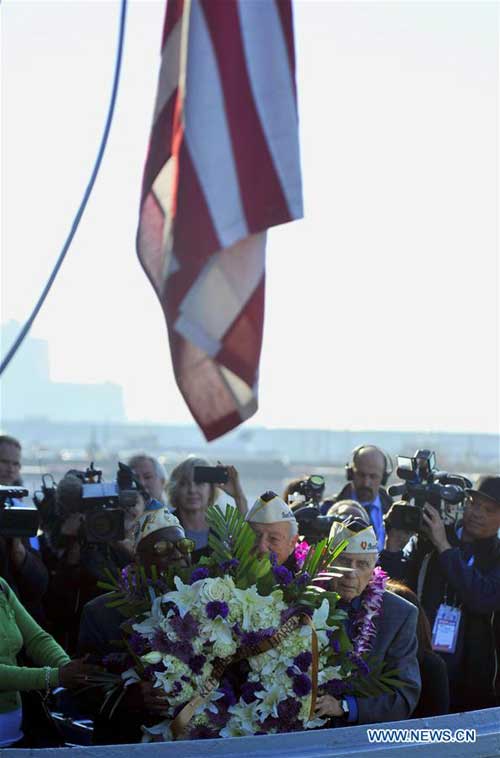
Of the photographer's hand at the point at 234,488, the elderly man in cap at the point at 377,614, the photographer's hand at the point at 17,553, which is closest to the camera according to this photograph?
the elderly man in cap at the point at 377,614

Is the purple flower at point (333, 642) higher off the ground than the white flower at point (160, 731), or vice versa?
the purple flower at point (333, 642)

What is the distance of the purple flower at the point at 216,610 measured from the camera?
3928 mm

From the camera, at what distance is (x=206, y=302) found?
4.52 m

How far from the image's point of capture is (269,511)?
4.73 meters

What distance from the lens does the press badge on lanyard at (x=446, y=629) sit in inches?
233

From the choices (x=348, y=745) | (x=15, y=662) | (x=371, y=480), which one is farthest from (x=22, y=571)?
(x=371, y=480)

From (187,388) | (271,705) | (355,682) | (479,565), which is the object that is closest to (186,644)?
(271,705)

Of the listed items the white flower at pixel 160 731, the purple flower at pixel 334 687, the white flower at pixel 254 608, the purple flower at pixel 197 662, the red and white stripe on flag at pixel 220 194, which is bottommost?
the white flower at pixel 160 731

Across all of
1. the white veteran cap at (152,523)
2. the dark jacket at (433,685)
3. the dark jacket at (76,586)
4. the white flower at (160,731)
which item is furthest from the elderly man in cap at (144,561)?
the dark jacket at (76,586)

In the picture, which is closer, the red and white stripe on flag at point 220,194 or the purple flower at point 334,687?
the purple flower at point 334,687

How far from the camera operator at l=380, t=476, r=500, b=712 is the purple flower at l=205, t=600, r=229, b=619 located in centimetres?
223

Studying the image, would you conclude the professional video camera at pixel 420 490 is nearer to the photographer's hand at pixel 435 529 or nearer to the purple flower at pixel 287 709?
the photographer's hand at pixel 435 529

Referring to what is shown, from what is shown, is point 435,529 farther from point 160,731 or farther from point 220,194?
point 160,731

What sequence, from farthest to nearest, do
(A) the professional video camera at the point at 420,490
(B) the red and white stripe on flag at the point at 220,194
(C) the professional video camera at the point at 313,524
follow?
1. (A) the professional video camera at the point at 420,490
2. (C) the professional video camera at the point at 313,524
3. (B) the red and white stripe on flag at the point at 220,194
